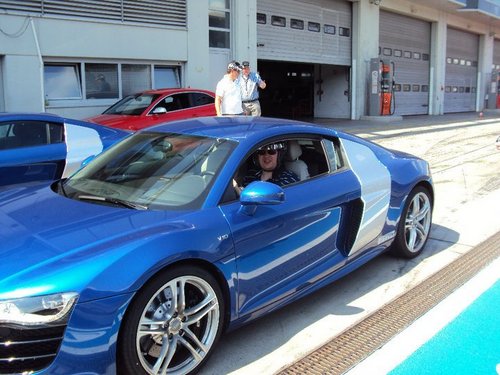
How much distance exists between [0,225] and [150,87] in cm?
1123

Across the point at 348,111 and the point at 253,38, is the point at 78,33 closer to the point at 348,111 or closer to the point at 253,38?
the point at 253,38

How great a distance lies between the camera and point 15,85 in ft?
36.3

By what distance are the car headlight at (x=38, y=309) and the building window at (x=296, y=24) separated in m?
16.9

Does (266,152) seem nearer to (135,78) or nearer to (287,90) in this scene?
(135,78)

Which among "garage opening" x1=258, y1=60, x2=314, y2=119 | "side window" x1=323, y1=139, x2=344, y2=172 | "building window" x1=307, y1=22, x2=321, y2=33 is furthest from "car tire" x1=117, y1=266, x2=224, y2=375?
"garage opening" x1=258, y1=60, x2=314, y2=119

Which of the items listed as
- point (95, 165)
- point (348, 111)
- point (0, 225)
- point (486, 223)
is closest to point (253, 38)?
point (348, 111)

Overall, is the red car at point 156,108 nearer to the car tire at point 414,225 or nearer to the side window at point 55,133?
the side window at point 55,133

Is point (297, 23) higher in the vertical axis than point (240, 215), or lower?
higher

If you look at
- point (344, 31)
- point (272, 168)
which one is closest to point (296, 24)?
point (344, 31)

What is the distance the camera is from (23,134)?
18.4ft

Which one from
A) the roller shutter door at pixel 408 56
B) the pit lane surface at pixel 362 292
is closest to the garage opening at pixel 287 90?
the roller shutter door at pixel 408 56

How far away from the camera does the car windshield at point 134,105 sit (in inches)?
423

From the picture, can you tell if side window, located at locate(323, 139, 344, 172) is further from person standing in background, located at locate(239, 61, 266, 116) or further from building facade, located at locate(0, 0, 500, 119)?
building facade, located at locate(0, 0, 500, 119)

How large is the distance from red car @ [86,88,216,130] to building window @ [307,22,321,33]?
8.28 meters
